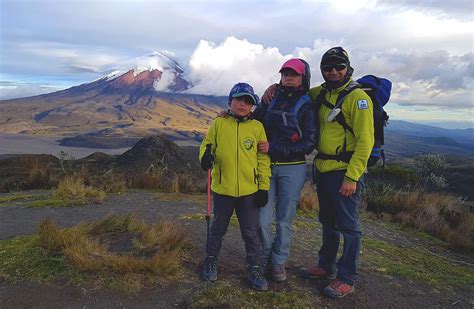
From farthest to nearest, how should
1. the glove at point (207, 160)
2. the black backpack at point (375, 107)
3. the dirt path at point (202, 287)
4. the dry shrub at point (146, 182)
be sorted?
the dry shrub at point (146, 182), the glove at point (207, 160), the black backpack at point (375, 107), the dirt path at point (202, 287)

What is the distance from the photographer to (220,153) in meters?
4.00

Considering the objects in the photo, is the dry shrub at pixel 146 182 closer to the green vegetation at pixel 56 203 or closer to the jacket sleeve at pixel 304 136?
the green vegetation at pixel 56 203

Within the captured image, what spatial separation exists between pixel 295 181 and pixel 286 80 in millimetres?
1019

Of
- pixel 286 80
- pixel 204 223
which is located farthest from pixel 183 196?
pixel 286 80

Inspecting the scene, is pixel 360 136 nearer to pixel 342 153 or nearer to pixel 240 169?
pixel 342 153

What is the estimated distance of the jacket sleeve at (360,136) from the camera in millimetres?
3615

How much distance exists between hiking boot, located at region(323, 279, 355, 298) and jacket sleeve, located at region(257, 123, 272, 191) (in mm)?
1139

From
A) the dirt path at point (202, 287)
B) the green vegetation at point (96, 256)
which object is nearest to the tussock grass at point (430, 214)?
the dirt path at point (202, 287)

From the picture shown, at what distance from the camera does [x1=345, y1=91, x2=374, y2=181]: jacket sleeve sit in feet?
11.9

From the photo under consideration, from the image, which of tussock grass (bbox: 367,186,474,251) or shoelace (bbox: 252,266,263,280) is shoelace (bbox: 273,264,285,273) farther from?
tussock grass (bbox: 367,186,474,251)

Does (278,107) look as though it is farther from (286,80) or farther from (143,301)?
(143,301)

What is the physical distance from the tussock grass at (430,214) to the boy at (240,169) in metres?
4.80

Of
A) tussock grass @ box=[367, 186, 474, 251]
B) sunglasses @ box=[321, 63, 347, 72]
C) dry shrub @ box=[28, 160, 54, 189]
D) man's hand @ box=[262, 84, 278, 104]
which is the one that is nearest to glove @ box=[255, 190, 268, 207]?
man's hand @ box=[262, 84, 278, 104]

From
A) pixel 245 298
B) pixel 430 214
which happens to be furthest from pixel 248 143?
pixel 430 214
